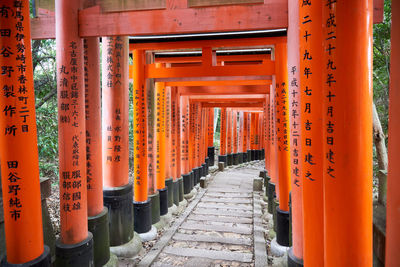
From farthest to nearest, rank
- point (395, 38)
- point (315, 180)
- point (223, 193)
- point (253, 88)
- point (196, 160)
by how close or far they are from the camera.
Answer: point (196, 160), point (223, 193), point (253, 88), point (315, 180), point (395, 38)

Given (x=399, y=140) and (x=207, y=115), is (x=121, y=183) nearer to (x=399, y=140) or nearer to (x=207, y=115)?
(x=399, y=140)

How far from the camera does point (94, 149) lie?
3.93 meters

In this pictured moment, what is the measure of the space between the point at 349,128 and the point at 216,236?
15.8 feet

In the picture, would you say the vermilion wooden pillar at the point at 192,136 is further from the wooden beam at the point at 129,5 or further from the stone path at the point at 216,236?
the wooden beam at the point at 129,5

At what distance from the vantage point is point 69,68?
329 cm

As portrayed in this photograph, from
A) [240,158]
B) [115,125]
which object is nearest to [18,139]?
[115,125]

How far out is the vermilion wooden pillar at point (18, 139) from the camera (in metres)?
2.50

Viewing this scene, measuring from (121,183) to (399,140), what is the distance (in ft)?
13.2

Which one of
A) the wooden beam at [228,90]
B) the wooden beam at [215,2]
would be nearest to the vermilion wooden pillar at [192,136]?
the wooden beam at [228,90]

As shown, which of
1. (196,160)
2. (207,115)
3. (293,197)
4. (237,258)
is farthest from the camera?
(207,115)

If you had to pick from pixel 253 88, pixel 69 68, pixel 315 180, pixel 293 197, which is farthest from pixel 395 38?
pixel 253 88

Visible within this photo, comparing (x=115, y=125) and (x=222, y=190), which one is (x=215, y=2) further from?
(x=222, y=190)

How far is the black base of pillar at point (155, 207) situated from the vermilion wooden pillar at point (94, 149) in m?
2.23

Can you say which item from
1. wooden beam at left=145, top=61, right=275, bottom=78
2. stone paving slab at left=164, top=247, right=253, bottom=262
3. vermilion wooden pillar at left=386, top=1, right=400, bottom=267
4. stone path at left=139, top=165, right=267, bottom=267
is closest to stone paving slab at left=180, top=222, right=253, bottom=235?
stone path at left=139, top=165, right=267, bottom=267
